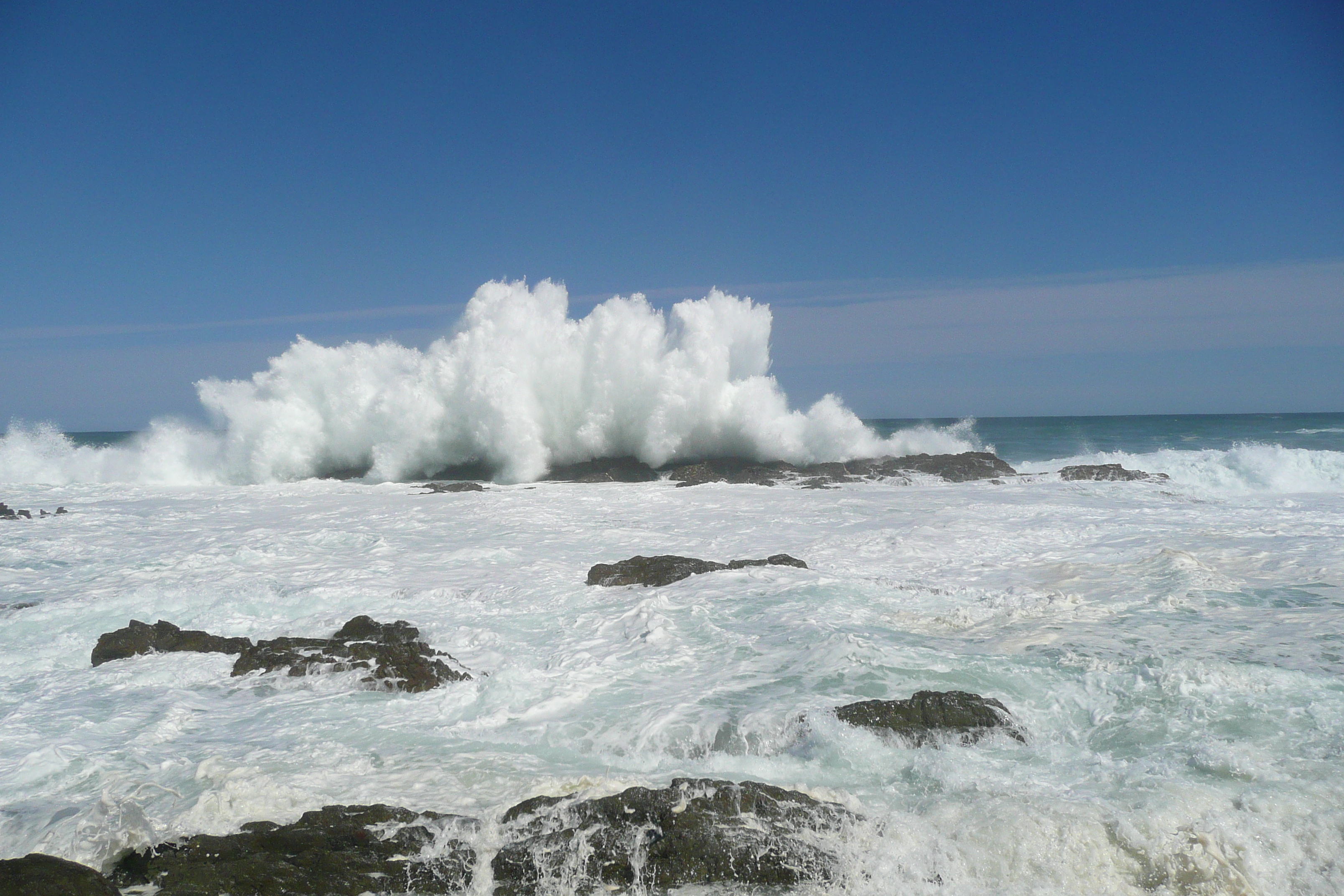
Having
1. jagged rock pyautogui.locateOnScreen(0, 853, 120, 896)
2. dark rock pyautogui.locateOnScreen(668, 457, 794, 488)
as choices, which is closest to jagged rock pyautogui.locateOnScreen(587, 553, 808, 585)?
jagged rock pyautogui.locateOnScreen(0, 853, 120, 896)

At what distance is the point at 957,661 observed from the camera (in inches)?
230

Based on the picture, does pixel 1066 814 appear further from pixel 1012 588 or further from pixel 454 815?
pixel 1012 588

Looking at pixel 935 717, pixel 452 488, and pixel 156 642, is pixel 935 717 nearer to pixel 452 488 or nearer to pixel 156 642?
pixel 156 642

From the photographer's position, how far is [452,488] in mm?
19500

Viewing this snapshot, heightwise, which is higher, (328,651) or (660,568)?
(660,568)

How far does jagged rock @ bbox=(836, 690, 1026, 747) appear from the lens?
4.45m

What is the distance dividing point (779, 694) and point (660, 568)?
3.70 metres

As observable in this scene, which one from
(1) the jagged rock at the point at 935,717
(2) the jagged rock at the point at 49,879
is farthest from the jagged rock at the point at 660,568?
(2) the jagged rock at the point at 49,879

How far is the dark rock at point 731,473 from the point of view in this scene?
2042 centimetres

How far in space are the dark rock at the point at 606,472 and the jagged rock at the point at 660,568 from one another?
1205cm

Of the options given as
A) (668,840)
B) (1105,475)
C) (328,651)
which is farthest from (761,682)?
(1105,475)

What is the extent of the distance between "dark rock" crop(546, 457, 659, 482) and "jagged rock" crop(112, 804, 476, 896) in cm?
1776

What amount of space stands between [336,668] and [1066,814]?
16.2ft

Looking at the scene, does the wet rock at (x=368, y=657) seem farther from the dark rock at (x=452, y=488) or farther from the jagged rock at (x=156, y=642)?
the dark rock at (x=452, y=488)
